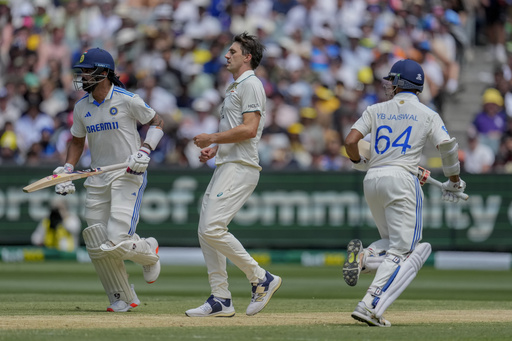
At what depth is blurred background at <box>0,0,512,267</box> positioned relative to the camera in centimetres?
1738

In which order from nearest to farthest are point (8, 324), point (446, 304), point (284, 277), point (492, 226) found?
point (8, 324) < point (446, 304) < point (284, 277) < point (492, 226)

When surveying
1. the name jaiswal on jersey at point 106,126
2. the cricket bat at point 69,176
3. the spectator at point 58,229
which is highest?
the name jaiswal on jersey at point 106,126

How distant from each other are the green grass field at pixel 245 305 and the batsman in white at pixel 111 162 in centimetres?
44

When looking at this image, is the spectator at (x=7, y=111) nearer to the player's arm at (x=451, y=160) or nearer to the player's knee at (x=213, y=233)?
the player's knee at (x=213, y=233)

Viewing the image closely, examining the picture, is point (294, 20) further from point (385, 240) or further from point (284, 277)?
point (385, 240)

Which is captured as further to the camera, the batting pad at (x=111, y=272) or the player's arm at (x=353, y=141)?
the batting pad at (x=111, y=272)

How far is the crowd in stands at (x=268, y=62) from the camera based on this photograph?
1800cm

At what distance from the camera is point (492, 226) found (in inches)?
675

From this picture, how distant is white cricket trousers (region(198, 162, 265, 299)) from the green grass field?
39 cm

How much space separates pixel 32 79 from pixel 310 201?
5.79 m

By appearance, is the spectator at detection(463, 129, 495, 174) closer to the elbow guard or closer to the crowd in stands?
the crowd in stands

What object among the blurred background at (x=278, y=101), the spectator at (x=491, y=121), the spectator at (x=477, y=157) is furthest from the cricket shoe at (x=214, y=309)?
the spectator at (x=491, y=121)

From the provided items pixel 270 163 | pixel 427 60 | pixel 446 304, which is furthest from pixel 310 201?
pixel 446 304

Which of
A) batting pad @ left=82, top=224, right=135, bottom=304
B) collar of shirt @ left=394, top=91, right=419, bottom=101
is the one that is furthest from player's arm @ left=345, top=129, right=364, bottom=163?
batting pad @ left=82, top=224, right=135, bottom=304
